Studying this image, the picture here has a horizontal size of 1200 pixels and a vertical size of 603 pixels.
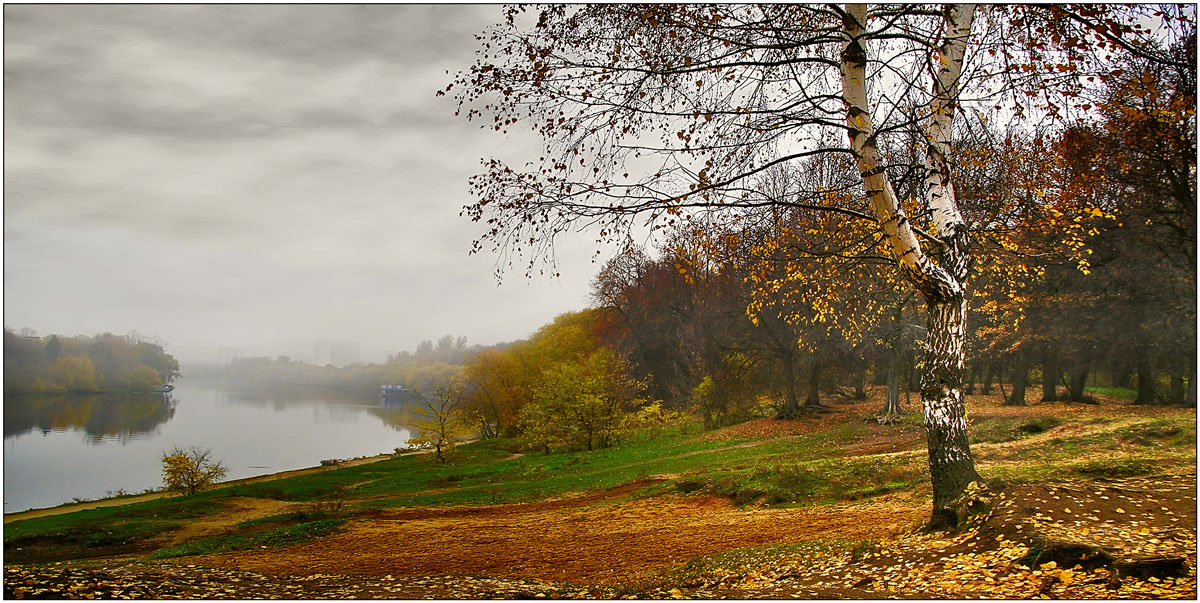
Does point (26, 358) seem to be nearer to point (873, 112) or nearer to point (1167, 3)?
point (873, 112)

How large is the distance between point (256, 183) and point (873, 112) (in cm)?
1492

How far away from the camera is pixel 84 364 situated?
21625 millimetres

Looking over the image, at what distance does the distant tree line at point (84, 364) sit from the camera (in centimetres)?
1805

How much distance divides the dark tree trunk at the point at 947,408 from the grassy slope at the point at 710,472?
99.9 inches

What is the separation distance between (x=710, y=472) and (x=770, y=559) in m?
6.70

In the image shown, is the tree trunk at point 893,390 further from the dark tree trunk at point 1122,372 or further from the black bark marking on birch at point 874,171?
the black bark marking on birch at point 874,171

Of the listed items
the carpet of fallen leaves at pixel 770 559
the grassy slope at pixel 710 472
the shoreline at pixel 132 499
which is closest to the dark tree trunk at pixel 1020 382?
the grassy slope at pixel 710 472

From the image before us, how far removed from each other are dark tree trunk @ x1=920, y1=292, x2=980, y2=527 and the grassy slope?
8.33 ft

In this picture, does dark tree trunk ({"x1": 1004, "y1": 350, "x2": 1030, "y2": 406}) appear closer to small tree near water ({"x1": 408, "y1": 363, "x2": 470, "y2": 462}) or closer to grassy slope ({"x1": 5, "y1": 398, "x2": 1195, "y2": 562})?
grassy slope ({"x1": 5, "y1": 398, "x2": 1195, "y2": 562})

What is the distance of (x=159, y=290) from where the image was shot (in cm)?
1891

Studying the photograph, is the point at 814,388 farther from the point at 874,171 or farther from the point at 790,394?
the point at 874,171

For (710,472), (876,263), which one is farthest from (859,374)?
(876,263)

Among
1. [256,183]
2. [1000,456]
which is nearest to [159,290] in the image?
[256,183]

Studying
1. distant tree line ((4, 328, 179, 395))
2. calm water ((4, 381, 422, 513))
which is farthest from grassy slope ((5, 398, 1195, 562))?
distant tree line ((4, 328, 179, 395))
